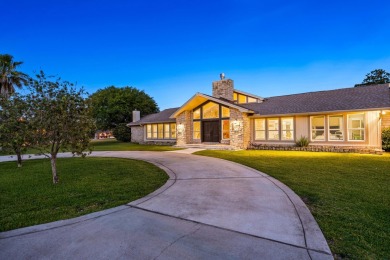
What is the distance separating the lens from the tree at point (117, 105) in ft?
111

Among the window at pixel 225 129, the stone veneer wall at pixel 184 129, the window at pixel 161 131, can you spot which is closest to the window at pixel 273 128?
the window at pixel 225 129

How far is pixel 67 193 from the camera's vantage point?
18.3ft

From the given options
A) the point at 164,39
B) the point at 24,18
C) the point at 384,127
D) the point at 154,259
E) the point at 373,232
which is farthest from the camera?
the point at 164,39

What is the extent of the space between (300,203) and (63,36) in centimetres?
2753

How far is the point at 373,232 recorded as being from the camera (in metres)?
3.14

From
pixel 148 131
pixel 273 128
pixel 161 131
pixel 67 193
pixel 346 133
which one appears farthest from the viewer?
pixel 148 131

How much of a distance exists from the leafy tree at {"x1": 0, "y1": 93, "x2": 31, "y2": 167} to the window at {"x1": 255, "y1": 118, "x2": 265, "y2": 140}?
15919 millimetres

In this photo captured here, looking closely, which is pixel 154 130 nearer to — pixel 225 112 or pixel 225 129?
pixel 225 129

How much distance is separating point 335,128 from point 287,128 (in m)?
3.27

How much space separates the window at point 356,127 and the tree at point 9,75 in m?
34.3

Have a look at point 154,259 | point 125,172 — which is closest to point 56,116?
point 125,172

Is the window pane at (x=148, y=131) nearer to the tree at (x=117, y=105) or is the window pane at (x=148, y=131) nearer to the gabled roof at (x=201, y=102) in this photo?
the gabled roof at (x=201, y=102)

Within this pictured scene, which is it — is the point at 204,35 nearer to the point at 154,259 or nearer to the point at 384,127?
the point at 384,127

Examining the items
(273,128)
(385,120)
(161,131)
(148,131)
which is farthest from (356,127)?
(148,131)
